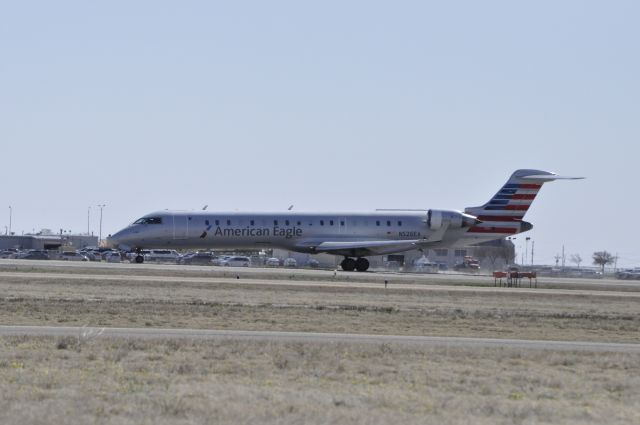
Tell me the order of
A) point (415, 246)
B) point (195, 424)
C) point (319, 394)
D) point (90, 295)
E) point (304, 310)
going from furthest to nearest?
point (415, 246), point (90, 295), point (304, 310), point (319, 394), point (195, 424)

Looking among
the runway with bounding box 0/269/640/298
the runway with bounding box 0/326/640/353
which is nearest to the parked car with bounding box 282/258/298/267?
the runway with bounding box 0/269/640/298

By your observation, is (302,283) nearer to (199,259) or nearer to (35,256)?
(199,259)

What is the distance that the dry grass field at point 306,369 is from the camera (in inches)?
504

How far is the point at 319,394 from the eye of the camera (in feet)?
46.1

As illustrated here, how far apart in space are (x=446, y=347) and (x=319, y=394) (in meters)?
6.75

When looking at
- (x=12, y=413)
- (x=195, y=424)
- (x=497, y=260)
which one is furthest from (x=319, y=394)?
(x=497, y=260)

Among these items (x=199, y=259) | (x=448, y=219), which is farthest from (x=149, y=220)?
(x=199, y=259)

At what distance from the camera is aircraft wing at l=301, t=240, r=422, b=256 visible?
202ft

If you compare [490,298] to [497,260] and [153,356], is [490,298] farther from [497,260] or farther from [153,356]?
[497,260]

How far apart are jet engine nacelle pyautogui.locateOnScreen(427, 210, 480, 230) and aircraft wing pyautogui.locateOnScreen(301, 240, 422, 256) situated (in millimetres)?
1671

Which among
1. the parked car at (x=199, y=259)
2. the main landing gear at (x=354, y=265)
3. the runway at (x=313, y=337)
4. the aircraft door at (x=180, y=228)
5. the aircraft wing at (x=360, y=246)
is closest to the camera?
the runway at (x=313, y=337)

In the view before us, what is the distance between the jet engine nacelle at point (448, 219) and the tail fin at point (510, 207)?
145 centimetres

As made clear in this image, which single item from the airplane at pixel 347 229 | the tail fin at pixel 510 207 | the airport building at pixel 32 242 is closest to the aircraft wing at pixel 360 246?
the airplane at pixel 347 229

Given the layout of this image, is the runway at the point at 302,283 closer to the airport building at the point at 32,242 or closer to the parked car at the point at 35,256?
the parked car at the point at 35,256
